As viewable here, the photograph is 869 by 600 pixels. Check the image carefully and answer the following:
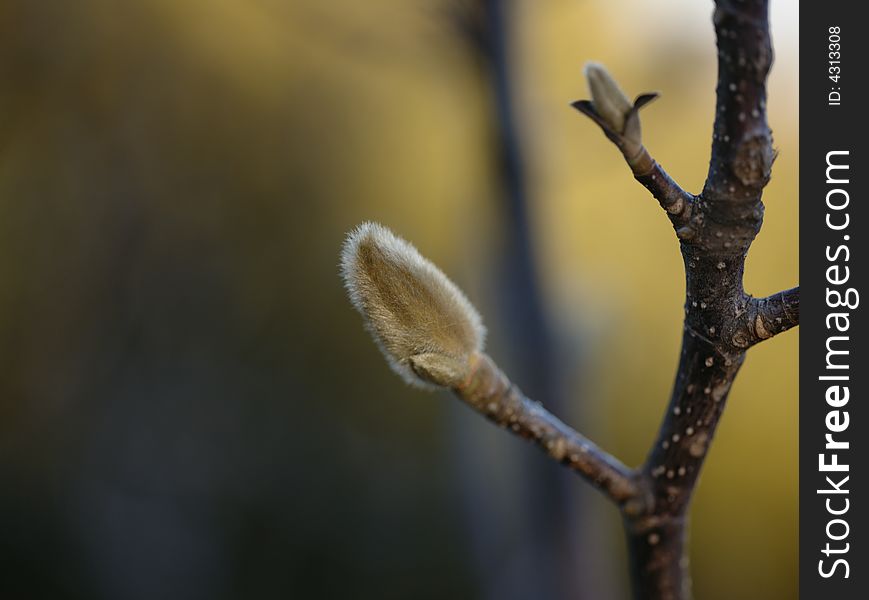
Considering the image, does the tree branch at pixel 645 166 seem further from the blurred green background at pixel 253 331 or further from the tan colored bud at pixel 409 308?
the blurred green background at pixel 253 331

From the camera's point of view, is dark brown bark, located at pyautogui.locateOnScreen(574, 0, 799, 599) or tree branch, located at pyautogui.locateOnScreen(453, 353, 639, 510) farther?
tree branch, located at pyautogui.locateOnScreen(453, 353, 639, 510)

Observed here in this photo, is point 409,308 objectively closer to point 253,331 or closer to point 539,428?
point 539,428

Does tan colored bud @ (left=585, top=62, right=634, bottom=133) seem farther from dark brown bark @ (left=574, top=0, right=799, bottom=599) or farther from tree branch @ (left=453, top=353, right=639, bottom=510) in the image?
tree branch @ (left=453, top=353, right=639, bottom=510)
